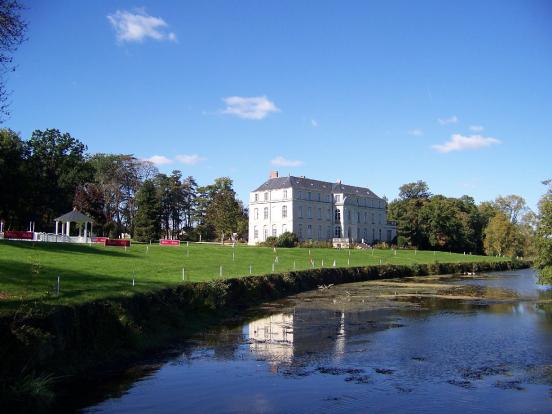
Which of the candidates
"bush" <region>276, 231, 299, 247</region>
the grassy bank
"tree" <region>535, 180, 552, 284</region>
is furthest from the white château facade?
the grassy bank

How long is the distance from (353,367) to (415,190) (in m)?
120

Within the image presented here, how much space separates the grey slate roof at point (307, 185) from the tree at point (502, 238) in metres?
23.4

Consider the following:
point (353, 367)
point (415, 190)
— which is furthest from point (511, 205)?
point (353, 367)

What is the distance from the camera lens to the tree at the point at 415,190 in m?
132

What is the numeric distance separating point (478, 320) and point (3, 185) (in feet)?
179

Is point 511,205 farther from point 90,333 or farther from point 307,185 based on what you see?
point 90,333

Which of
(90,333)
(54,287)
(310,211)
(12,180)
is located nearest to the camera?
(90,333)

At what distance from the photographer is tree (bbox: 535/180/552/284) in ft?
125

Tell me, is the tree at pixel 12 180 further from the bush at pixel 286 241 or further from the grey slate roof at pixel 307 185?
the grey slate roof at pixel 307 185

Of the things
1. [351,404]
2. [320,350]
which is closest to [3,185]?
[320,350]

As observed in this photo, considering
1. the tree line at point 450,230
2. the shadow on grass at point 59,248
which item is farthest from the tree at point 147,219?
the tree line at point 450,230

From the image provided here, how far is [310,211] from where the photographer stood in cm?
9344

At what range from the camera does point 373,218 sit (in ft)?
344

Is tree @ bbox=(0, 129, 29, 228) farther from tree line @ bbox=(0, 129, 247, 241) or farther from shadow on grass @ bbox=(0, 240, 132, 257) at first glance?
shadow on grass @ bbox=(0, 240, 132, 257)
